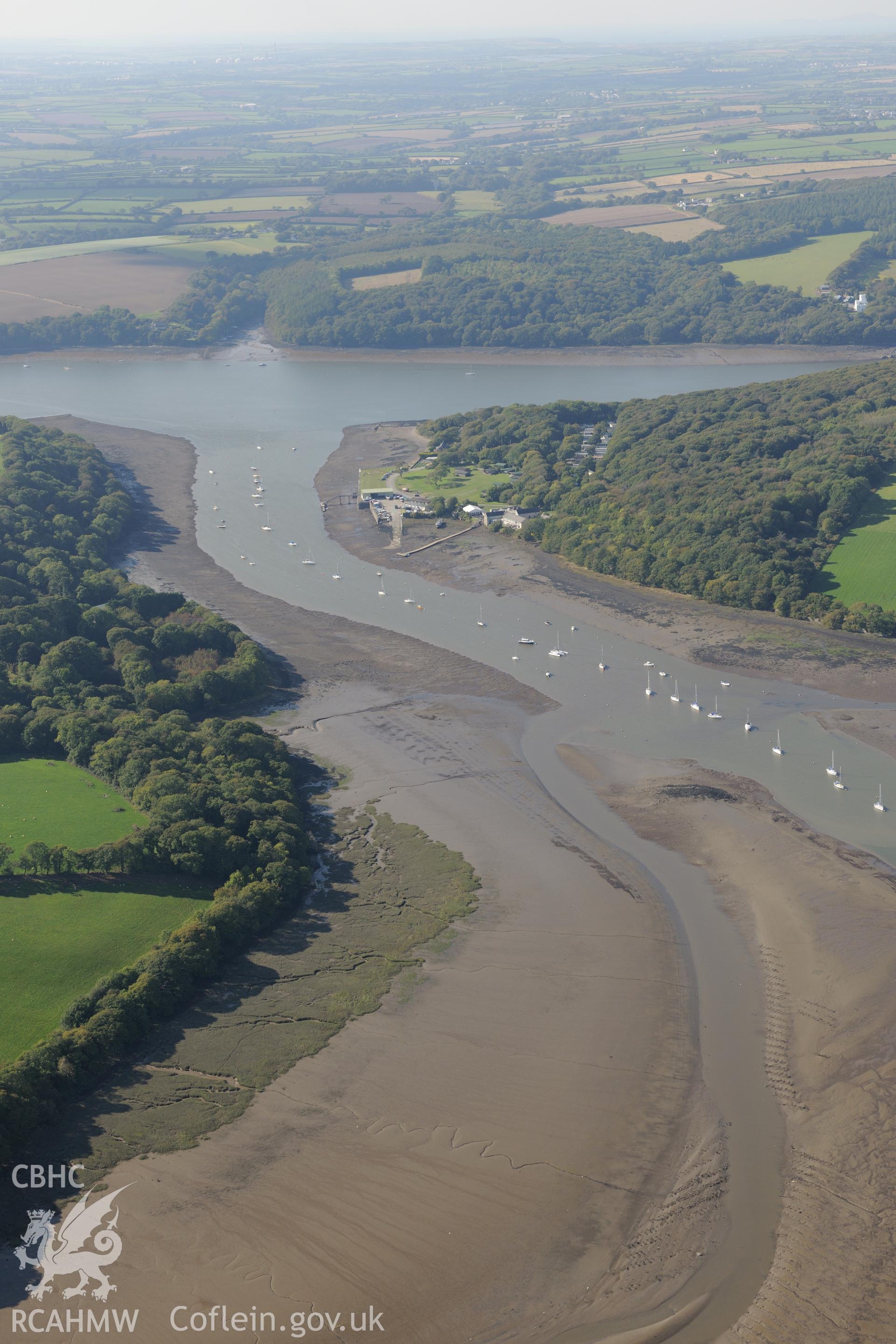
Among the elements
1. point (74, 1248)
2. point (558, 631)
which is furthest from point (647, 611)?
point (74, 1248)

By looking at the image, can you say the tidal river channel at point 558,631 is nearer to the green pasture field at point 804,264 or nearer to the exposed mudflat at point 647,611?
the exposed mudflat at point 647,611

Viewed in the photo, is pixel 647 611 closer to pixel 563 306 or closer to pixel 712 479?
pixel 712 479

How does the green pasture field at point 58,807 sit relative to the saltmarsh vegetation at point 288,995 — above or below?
above

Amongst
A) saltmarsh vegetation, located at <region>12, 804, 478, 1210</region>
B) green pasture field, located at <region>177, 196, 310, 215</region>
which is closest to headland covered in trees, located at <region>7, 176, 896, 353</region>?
green pasture field, located at <region>177, 196, 310, 215</region>

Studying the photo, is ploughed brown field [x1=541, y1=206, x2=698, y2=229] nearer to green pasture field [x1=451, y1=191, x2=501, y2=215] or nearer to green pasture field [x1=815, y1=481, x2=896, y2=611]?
green pasture field [x1=451, y1=191, x2=501, y2=215]


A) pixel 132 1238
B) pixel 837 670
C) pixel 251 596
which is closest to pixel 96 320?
pixel 251 596

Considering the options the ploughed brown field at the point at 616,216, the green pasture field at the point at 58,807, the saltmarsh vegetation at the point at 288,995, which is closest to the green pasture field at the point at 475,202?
the ploughed brown field at the point at 616,216
